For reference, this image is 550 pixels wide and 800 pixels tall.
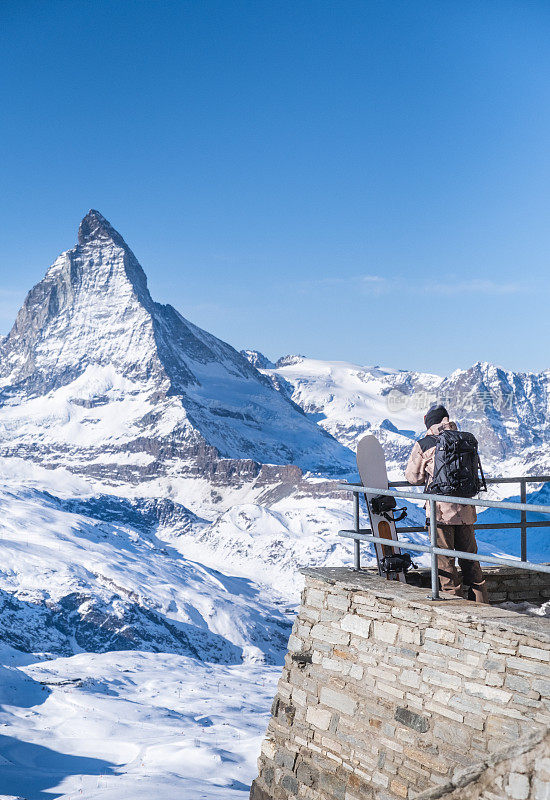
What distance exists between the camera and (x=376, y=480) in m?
11.6

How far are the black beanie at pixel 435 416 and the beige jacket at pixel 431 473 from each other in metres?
0.07

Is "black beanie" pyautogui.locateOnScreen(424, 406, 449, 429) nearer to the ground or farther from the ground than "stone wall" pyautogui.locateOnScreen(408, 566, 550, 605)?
farther from the ground

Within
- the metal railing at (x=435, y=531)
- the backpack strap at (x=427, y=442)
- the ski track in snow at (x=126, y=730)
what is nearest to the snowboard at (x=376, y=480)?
the metal railing at (x=435, y=531)

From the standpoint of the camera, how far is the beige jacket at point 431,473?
9.88 metres

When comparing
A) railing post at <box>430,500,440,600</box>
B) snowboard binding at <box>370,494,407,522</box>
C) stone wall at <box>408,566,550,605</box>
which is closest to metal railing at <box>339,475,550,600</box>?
railing post at <box>430,500,440,600</box>

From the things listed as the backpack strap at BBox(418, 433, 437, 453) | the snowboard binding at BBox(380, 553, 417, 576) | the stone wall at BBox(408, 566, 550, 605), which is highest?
the backpack strap at BBox(418, 433, 437, 453)

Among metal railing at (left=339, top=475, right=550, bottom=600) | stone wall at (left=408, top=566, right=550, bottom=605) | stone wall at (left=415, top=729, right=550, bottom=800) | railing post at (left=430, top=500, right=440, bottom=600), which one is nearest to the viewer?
stone wall at (left=415, top=729, right=550, bottom=800)

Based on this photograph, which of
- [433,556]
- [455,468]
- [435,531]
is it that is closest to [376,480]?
[455,468]

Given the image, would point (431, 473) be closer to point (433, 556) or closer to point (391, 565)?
point (391, 565)

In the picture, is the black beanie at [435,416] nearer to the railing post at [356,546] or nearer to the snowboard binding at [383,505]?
the snowboard binding at [383,505]

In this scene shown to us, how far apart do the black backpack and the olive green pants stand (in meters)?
0.50

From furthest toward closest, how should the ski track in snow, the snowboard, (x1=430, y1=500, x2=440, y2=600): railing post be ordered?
1. the ski track in snow
2. the snowboard
3. (x1=430, y1=500, x2=440, y2=600): railing post

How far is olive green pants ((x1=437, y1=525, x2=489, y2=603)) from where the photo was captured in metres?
10.1

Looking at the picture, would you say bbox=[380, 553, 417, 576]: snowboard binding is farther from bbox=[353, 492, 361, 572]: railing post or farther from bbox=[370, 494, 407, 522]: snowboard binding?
bbox=[370, 494, 407, 522]: snowboard binding
